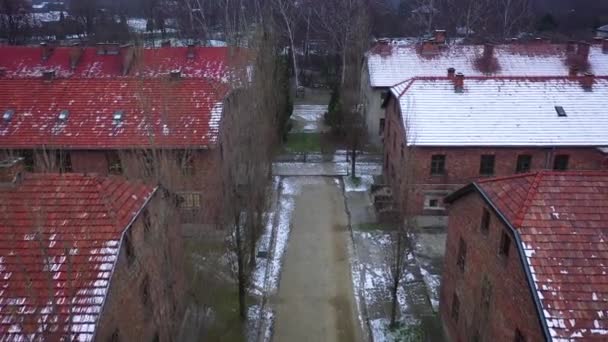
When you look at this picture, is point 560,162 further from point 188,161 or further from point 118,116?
point 118,116

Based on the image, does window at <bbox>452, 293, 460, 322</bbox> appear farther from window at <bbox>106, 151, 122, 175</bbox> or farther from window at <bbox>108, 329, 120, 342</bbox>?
window at <bbox>106, 151, 122, 175</bbox>

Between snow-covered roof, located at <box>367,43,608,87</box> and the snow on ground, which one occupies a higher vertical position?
snow-covered roof, located at <box>367,43,608,87</box>

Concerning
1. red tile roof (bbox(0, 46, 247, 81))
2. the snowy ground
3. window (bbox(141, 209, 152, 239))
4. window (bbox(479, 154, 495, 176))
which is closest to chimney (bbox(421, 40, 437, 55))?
red tile roof (bbox(0, 46, 247, 81))

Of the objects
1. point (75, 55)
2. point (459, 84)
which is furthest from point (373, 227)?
point (75, 55)

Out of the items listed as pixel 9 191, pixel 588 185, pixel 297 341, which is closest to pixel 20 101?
pixel 9 191

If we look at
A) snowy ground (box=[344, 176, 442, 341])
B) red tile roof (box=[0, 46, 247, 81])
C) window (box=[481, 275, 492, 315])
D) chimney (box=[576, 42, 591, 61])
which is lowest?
snowy ground (box=[344, 176, 442, 341])

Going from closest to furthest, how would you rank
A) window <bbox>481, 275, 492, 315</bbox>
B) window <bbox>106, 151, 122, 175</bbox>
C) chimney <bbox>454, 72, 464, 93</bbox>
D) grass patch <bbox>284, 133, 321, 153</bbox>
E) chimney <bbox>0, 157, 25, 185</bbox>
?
window <bbox>481, 275, 492, 315</bbox>
chimney <bbox>0, 157, 25, 185</bbox>
window <bbox>106, 151, 122, 175</bbox>
chimney <bbox>454, 72, 464, 93</bbox>
grass patch <bbox>284, 133, 321, 153</bbox>

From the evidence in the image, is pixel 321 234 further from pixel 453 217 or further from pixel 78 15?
pixel 78 15
